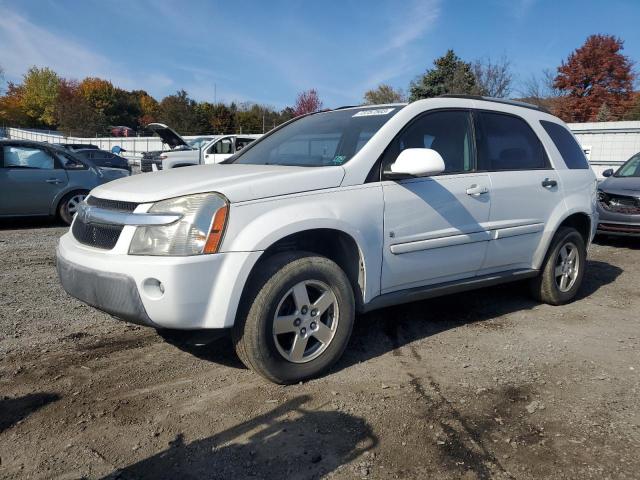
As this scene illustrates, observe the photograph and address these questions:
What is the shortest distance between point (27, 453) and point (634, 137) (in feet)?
70.1

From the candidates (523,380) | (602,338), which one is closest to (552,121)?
(602,338)

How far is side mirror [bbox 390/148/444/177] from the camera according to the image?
131 inches

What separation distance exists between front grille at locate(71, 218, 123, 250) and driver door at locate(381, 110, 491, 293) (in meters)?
1.69

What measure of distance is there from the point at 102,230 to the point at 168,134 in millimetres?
15018

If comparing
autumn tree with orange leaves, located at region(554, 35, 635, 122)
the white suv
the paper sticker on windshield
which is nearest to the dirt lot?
the white suv

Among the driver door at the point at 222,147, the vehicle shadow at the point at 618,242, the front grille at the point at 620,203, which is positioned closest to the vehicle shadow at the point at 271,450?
the front grille at the point at 620,203

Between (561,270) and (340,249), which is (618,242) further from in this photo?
(340,249)

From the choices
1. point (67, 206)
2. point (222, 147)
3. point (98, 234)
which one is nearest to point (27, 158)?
point (67, 206)

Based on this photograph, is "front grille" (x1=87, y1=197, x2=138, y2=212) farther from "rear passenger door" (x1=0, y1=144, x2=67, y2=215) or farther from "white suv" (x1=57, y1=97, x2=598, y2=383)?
Answer: "rear passenger door" (x1=0, y1=144, x2=67, y2=215)

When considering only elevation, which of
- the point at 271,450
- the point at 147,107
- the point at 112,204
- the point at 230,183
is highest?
the point at 147,107

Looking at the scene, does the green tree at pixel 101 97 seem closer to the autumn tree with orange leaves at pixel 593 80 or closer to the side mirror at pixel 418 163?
the autumn tree with orange leaves at pixel 593 80

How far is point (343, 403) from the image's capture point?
294cm

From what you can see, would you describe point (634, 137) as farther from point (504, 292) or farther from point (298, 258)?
point (298, 258)

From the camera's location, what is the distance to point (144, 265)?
276 cm
